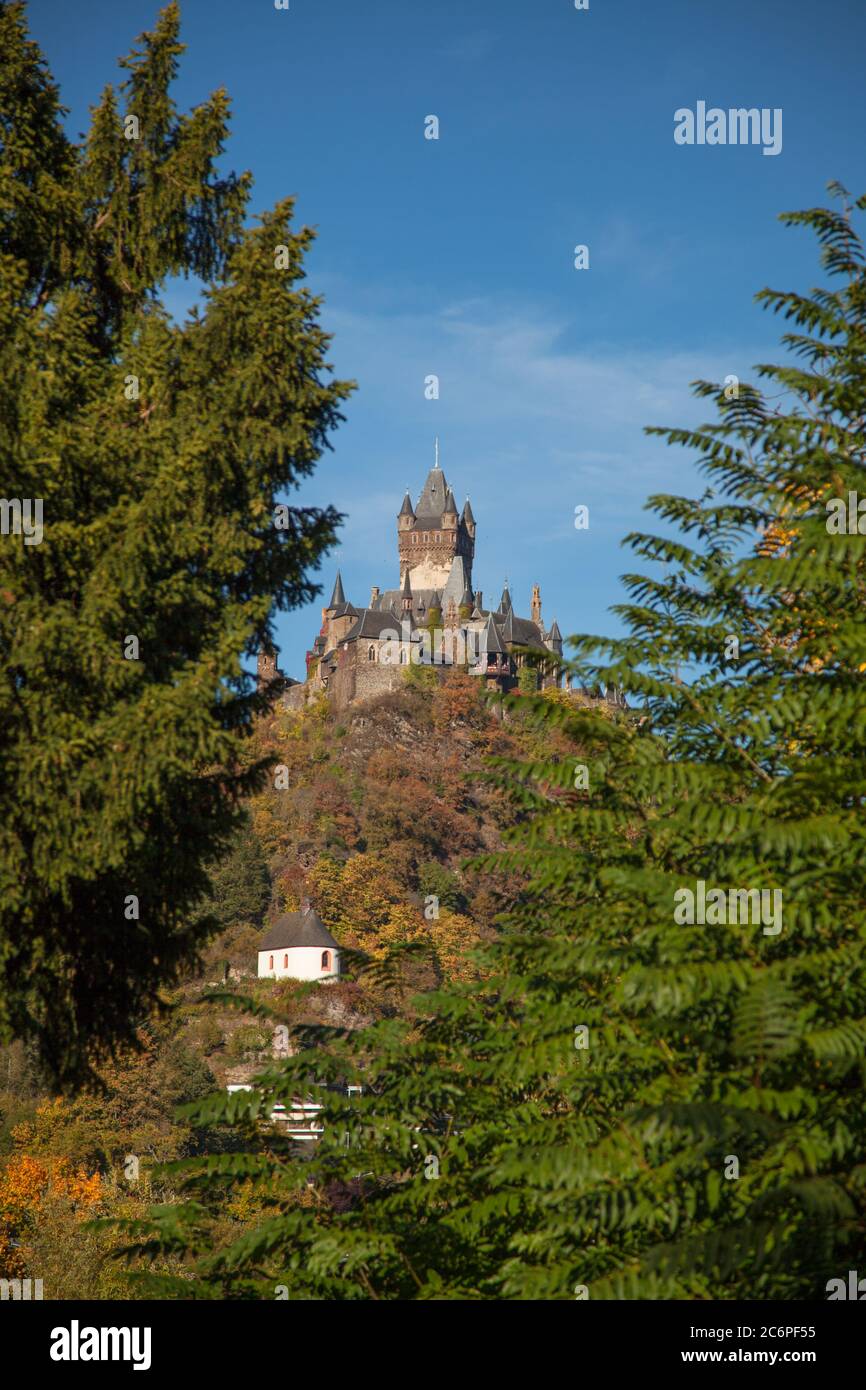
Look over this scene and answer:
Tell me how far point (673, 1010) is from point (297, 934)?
297 ft

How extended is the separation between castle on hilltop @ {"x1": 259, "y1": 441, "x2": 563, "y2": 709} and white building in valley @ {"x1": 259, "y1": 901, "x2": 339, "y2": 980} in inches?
1668

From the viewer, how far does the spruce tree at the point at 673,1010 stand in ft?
20.3

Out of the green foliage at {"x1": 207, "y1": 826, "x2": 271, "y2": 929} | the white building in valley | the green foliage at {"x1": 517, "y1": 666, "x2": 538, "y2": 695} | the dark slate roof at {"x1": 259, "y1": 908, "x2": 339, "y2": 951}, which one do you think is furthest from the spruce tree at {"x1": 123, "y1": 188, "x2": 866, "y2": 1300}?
the green foliage at {"x1": 517, "y1": 666, "x2": 538, "y2": 695}

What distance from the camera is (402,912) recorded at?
334 ft

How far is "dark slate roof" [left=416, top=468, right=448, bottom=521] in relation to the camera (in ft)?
560

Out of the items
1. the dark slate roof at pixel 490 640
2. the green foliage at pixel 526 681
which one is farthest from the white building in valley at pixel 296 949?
the dark slate roof at pixel 490 640

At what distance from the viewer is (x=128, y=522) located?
11195mm

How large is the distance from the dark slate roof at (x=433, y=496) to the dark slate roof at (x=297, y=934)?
8206 centimetres

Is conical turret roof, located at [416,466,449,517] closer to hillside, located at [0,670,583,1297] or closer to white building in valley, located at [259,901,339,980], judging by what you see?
hillside, located at [0,670,583,1297]

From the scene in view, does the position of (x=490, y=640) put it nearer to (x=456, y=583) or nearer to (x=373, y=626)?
(x=373, y=626)

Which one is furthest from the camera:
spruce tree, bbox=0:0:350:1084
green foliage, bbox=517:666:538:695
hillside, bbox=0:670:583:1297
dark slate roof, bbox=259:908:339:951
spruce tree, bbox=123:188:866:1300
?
green foliage, bbox=517:666:538:695

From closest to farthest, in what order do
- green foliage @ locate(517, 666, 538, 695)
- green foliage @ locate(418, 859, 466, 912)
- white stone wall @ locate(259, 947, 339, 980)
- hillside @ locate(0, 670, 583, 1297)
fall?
hillside @ locate(0, 670, 583, 1297), white stone wall @ locate(259, 947, 339, 980), green foliage @ locate(418, 859, 466, 912), green foliage @ locate(517, 666, 538, 695)

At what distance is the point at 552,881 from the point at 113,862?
12.4ft

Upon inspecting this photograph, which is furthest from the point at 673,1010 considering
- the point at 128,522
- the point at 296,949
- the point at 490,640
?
the point at 490,640
